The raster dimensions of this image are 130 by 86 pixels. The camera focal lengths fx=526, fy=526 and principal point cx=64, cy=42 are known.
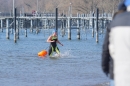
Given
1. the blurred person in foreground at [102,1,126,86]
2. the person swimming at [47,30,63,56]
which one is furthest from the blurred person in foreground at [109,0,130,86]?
the person swimming at [47,30,63,56]

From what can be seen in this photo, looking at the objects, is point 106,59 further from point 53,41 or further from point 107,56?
point 53,41

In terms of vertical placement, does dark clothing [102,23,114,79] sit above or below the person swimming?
above

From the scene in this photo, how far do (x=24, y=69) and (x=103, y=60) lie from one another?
50.4 ft

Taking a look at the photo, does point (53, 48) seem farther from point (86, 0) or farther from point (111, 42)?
point (86, 0)

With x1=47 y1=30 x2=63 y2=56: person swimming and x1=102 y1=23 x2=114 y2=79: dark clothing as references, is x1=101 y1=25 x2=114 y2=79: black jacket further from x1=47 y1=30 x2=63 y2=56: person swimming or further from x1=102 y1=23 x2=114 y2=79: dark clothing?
x1=47 y1=30 x2=63 y2=56: person swimming

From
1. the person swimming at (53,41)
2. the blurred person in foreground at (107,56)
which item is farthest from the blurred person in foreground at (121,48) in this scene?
the person swimming at (53,41)

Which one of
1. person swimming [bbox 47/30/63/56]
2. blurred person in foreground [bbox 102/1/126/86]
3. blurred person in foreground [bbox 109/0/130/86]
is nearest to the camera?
blurred person in foreground [bbox 109/0/130/86]

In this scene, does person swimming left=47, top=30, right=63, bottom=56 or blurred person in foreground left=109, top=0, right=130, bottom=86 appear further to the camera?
person swimming left=47, top=30, right=63, bottom=56

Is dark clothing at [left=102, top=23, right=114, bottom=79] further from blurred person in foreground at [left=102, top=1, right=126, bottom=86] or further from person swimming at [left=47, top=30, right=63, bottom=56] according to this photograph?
person swimming at [left=47, top=30, right=63, bottom=56]

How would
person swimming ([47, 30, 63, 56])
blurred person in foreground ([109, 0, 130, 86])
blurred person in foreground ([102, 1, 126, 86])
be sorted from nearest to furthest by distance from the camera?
blurred person in foreground ([109, 0, 130, 86])
blurred person in foreground ([102, 1, 126, 86])
person swimming ([47, 30, 63, 56])

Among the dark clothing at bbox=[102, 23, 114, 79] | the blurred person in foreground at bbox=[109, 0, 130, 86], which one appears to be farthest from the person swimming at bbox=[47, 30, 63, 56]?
the blurred person in foreground at bbox=[109, 0, 130, 86]

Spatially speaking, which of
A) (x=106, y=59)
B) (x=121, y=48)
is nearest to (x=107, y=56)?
(x=106, y=59)

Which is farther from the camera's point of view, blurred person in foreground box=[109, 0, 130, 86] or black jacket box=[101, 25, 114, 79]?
black jacket box=[101, 25, 114, 79]

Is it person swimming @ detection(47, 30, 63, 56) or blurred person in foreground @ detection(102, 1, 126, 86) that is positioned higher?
blurred person in foreground @ detection(102, 1, 126, 86)
